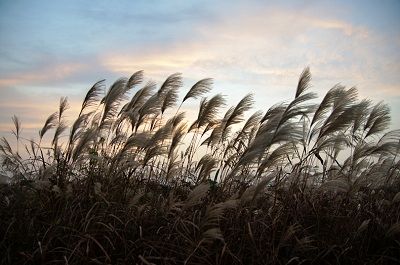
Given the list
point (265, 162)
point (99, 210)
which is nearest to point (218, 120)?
point (265, 162)

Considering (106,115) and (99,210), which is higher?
(106,115)

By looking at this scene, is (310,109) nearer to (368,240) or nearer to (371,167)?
(368,240)

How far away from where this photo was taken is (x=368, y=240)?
4129 mm

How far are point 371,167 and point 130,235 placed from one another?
4.34m

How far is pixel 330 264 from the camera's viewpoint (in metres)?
3.66

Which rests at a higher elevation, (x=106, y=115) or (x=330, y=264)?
(x=106, y=115)

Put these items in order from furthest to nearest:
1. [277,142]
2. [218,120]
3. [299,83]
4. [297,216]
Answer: [218,120] → [299,83] → [297,216] → [277,142]

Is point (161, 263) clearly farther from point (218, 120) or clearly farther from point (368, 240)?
point (218, 120)

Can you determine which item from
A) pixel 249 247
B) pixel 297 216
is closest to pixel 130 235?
pixel 249 247

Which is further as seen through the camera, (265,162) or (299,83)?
(299,83)

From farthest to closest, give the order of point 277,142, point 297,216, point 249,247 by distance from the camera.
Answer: point 297,216 → point 277,142 → point 249,247

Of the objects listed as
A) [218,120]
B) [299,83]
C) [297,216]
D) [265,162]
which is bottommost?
[297,216]

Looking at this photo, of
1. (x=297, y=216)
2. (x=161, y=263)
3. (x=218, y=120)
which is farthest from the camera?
(x=218, y=120)

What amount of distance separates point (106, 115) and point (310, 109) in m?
2.63
